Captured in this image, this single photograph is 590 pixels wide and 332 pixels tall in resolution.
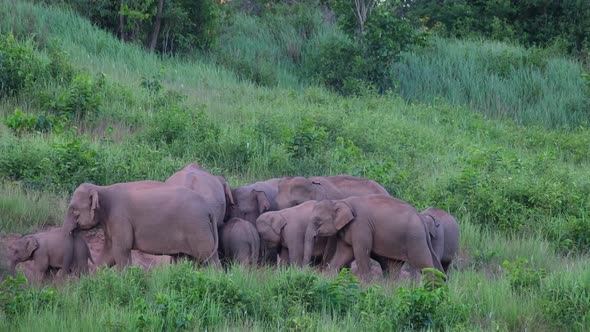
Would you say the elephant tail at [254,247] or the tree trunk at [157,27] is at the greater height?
the elephant tail at [254,247]

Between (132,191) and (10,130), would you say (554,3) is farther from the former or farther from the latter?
(132,191)

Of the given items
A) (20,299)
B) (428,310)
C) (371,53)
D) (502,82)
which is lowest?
(502,82)

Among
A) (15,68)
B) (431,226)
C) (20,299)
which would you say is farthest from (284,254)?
(15,68)

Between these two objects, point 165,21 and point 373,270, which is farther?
point 165,21

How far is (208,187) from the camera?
28.6 feet

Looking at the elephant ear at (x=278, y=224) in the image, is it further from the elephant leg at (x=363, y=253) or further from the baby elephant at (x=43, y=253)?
the baby elephant at (x=43, y=253)

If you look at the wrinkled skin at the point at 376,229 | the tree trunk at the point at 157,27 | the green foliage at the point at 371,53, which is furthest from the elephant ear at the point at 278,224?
the tree trunk at the point at 157,27

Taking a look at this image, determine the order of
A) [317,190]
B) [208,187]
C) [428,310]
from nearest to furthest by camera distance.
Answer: [428,310]
[208,187]
[317,190]

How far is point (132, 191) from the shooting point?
317 inches

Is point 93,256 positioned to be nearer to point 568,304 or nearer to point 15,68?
point 568,304

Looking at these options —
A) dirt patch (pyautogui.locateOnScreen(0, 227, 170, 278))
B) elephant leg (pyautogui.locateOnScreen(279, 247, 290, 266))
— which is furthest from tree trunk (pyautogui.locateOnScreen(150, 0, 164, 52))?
elephant leg (pyautogui.locateOnScreen(279, 247, 290, 266))

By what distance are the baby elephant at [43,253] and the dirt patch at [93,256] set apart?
8cm

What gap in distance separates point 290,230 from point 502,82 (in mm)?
12136

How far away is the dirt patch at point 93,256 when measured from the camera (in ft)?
26.6
